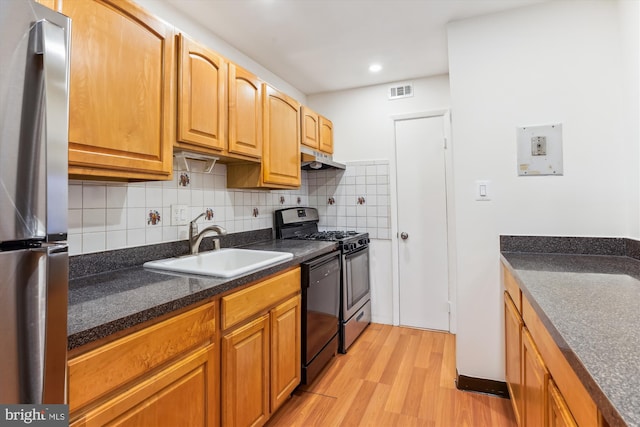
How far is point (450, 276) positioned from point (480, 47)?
1902 millimetres

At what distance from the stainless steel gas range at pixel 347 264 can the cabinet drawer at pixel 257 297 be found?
78cm

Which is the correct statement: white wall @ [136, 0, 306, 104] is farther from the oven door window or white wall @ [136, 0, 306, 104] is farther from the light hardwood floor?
the light hardwood floor

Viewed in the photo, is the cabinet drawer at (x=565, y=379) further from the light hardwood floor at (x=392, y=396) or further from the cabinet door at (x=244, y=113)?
the cabinet door at (x=244, y=113)

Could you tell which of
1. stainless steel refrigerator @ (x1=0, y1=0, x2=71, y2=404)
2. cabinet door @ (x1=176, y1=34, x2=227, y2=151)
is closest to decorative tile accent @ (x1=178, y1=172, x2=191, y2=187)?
cabinet door @ (x1=176, y1=34, x2=227, y2=151)

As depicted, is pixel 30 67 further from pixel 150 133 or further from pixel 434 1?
pixel 434 1

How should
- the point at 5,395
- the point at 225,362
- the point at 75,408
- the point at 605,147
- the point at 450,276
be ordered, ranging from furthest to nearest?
1. the point at 450,276
2. the point at 605,147
3. the point at 225,362
4. the point at 75,408
5. the point at 5,395

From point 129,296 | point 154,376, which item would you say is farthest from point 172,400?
point 129,296

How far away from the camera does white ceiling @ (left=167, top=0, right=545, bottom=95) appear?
1.89 meters

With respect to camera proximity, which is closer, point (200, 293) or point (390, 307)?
point (200, 293)


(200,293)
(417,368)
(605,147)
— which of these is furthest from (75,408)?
(605,147)

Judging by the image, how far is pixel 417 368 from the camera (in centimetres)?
231

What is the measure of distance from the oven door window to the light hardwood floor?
0.44 m

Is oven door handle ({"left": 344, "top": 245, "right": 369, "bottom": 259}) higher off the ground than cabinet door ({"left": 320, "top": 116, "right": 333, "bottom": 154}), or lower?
lower

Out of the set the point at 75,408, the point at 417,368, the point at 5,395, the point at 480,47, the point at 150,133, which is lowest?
the point at 417,368
